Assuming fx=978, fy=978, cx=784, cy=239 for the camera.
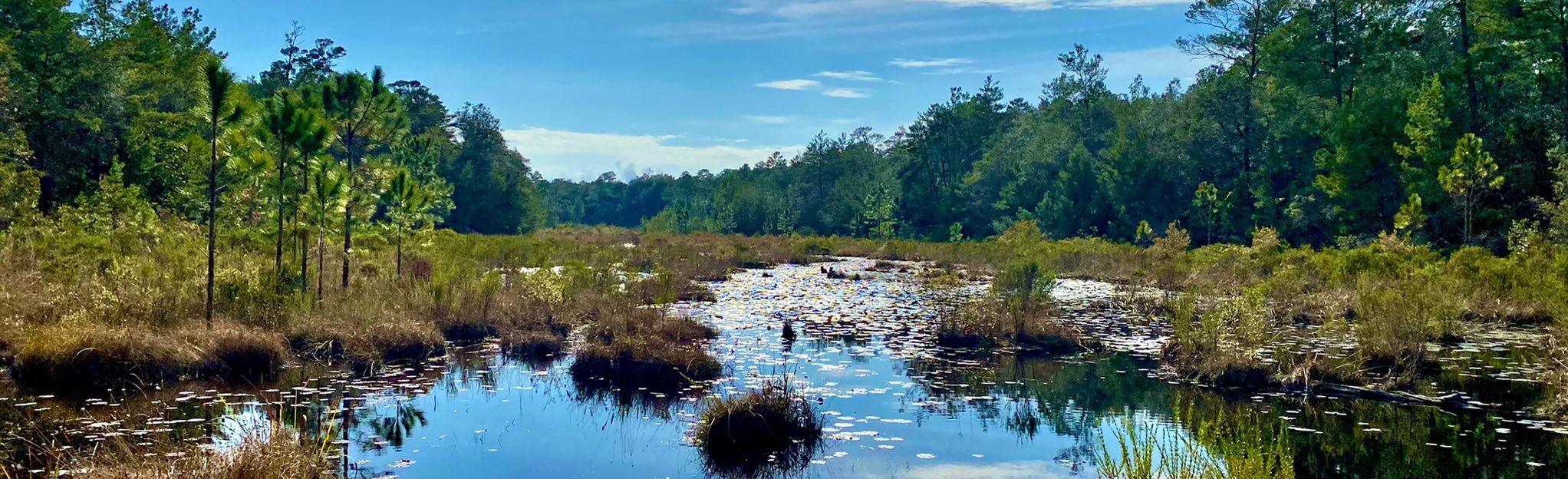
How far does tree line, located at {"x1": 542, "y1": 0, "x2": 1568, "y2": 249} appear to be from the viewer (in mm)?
30797

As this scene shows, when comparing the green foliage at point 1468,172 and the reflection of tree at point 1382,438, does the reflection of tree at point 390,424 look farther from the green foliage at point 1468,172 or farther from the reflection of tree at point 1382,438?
the green foliage at point 1468,172

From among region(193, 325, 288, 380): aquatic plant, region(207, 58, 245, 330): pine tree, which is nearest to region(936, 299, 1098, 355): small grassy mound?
region(193, 325, 288, 380): aquatic plant

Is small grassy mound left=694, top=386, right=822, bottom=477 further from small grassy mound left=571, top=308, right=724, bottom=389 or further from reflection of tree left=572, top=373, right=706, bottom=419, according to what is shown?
small grassy mound left=571, top=308, right=724, bottom=389

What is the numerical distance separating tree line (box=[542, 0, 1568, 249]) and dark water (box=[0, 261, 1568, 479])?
45.7 feet

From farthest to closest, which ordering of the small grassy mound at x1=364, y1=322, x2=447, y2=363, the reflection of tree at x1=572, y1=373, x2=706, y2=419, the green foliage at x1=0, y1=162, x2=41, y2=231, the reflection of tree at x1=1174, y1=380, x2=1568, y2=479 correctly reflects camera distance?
the green foliage at x1=0, y1=162, x2=41, y2=231 → the small grassy mound at x1=364, y1=322, x2=447, y2=363 → the reflection of tree at x1=572, y1=373, x2=706, y2=419 → the reflection of tree at x1=1174, y1=380, x2=1568, y2=479

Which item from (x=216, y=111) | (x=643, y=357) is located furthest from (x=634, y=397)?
(x=216, y=111)

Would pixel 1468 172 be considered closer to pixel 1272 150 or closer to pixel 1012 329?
pixel 1012 329

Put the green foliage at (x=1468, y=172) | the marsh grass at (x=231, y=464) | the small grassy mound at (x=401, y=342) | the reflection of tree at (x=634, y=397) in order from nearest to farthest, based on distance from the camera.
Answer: the marsh grass at (x=231, y=464) → the reflection of tree at (x=634, y=397) → the small grassy mound at (x=401, y=342) → the green foliage at (x=1468, y=172)

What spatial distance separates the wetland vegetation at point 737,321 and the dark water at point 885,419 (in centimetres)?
7

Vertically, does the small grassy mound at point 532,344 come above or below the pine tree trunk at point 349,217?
below

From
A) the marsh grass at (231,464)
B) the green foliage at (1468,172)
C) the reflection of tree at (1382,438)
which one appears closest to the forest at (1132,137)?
the green foliage at (1468,172)

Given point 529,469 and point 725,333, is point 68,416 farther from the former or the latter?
point 725,333

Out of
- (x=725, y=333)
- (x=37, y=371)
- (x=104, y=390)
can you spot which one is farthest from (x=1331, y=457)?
(x=37, y=371)

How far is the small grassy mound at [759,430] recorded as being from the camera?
10109 millimetres
